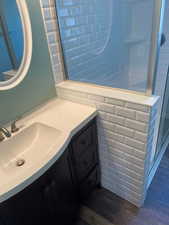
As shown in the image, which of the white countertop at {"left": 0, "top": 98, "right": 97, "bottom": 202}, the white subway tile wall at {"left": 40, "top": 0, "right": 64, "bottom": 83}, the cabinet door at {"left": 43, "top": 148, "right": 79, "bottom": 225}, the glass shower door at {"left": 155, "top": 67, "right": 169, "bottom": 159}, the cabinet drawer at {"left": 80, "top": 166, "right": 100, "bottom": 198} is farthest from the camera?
the glass shower door at {"left": 155, "top": 67, "right": 169, "bottom": 159}

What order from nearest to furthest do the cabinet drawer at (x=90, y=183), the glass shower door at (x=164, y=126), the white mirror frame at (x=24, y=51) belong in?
the white mirror frame at (x=24, y=51)
the cabinet drawer at (x=90, y=183)
the glass shower door at (x=164, y=126)

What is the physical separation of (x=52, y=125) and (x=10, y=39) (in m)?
0.56

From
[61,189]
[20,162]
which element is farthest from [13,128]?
[61,189]

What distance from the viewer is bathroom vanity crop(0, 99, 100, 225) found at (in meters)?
0.75

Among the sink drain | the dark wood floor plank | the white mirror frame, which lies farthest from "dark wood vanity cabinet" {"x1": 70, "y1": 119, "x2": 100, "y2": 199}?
the white mirror frame

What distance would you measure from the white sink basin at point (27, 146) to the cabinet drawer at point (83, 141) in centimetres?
13

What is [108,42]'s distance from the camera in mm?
1826

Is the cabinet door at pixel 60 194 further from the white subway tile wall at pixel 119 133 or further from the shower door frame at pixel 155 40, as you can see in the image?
the shower door frame at pixel 155 40

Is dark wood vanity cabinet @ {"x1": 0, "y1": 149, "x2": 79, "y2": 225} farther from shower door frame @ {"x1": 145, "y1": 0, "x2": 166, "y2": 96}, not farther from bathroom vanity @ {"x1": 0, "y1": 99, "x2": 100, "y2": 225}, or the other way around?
shower door frame @ {"x1": 145, "y1": 0, "x2": 166, "y2": 96}

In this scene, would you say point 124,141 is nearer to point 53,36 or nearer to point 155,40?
point 155,40

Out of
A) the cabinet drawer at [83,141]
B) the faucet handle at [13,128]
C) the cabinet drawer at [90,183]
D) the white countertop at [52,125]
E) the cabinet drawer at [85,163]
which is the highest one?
the faucet handle at [13,128]

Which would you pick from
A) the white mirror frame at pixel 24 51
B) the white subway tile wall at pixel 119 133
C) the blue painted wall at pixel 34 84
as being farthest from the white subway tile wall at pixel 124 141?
the white mirror frame at pixel 24 51

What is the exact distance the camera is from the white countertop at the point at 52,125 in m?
0.71

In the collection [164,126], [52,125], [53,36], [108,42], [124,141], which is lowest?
[164,126]
